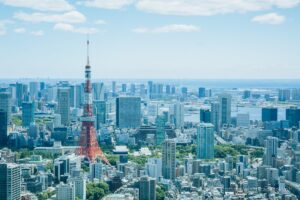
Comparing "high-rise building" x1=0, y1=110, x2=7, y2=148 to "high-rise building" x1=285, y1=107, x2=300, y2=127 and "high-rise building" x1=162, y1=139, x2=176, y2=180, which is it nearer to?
"high-rise building" x1=162, y1=139, x2=176, y2=180

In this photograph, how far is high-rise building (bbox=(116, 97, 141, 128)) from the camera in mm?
16875

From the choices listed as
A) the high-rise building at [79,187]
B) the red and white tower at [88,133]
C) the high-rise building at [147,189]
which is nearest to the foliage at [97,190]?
the high-rise building at [79,187]

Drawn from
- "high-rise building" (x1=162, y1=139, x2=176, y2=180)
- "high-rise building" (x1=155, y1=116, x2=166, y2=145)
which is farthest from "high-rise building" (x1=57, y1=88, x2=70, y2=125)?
"high-rise building" (x1=162, y1=139, x2=176, y2=180)

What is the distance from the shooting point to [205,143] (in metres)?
11.8

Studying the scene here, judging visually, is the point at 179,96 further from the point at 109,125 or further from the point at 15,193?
the point at 15,193

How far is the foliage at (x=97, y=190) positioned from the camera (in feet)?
26.3

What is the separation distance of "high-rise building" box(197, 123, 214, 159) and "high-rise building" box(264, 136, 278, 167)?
1.24 metres

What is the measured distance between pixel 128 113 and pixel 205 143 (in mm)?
5673

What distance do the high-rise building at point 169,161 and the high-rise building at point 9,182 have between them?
131 inches

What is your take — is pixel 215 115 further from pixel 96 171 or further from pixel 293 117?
pixel 96 171

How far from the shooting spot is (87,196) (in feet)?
26.2

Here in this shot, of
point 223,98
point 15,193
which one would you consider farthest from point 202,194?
point 223,98

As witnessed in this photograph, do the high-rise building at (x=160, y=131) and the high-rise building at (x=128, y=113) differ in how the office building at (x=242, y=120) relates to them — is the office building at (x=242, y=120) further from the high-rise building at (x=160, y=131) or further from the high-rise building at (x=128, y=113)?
the high-rise building at (x=160, y=131)

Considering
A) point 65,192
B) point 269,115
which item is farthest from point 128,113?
point 65,192
